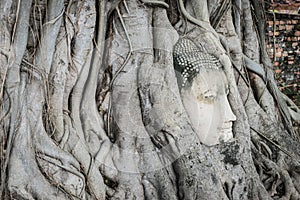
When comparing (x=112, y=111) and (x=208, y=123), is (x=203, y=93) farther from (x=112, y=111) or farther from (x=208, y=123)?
(x=112, y=111)

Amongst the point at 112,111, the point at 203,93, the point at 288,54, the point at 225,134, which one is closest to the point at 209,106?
the point at 203,93

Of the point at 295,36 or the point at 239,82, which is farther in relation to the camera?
the point at 295,36

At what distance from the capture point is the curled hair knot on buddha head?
4.03m

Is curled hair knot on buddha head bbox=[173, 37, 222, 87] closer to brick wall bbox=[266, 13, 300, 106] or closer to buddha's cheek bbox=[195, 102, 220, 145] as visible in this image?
buddha's cheek bbox=[195, 102, 220, 145]

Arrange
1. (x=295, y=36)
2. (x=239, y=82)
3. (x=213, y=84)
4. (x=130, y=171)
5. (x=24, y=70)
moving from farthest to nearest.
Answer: (x=295, y=36) → (x=239, y=82) → (x=213, y=84) → (x=130, y=171) → (x=24, y=70)

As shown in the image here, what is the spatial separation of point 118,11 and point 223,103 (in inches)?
38.4

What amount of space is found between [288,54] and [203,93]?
3.92m

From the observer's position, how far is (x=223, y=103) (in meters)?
4.11

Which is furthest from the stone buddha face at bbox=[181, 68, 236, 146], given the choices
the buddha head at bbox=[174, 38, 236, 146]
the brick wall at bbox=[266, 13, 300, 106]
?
the brick wall at bbox=[266, 13, 300, 106]

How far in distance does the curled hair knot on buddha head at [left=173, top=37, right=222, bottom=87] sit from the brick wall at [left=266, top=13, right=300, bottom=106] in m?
3.50

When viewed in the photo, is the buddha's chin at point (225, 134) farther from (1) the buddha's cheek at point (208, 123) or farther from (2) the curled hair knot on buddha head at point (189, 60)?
(2) the curled hair knot on buddha head at point (189, 60)

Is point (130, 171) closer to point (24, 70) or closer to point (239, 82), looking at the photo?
point (24, 70)

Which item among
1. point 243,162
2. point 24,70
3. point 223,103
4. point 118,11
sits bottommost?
point 243,162

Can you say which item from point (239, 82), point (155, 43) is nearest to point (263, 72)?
point (239, 82)
